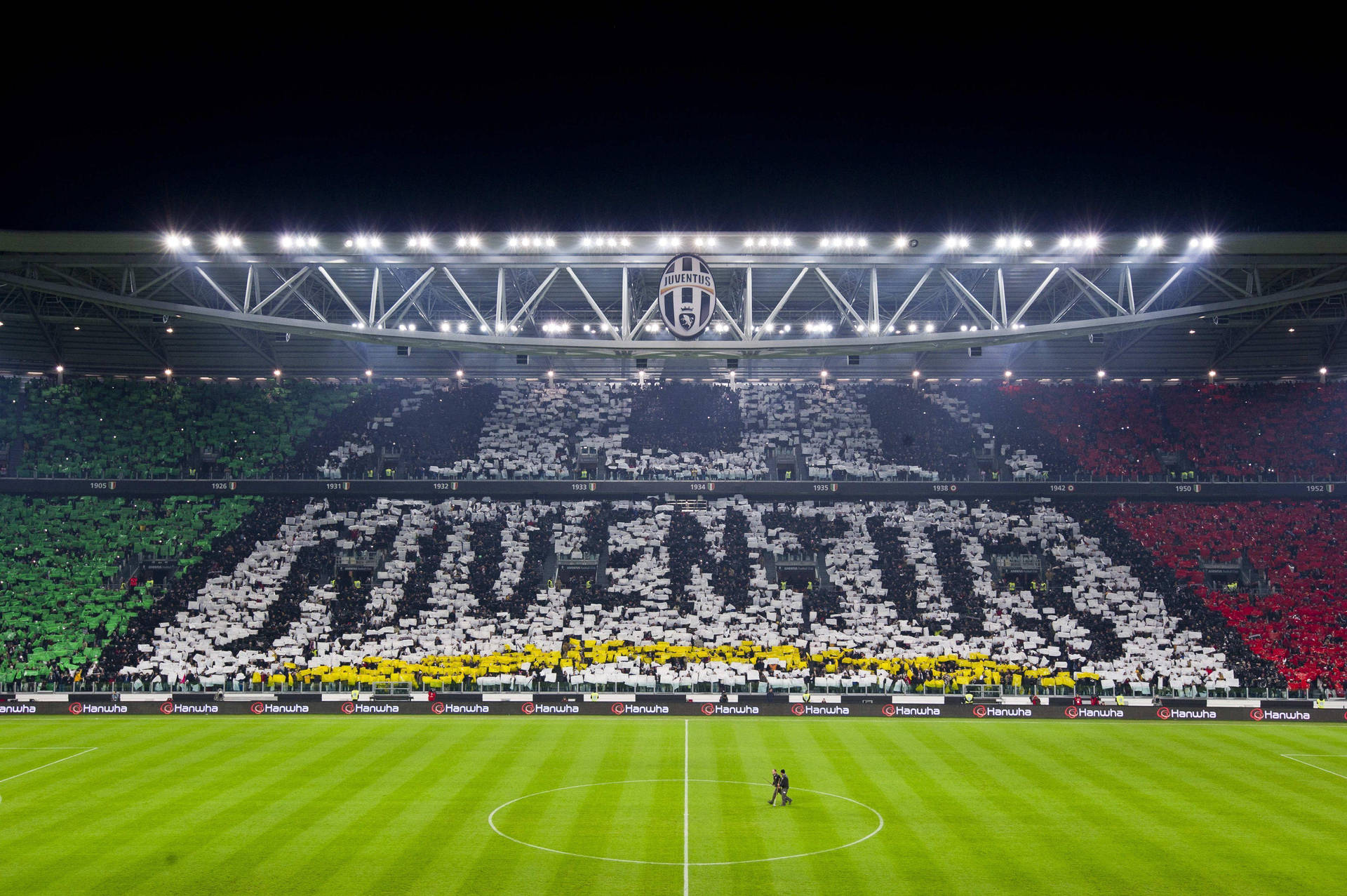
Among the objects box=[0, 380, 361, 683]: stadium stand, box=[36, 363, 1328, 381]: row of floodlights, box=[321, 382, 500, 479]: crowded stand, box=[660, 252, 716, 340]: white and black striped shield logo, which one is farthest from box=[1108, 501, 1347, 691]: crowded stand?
box=[0, 380, 361, 683]: stadium stand

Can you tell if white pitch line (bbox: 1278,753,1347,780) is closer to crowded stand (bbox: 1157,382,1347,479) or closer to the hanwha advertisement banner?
the hanwha advertisement banner

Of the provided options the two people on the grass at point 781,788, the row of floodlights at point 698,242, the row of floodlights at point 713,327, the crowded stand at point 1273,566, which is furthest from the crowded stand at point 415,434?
the crowded stand at point 1273,566

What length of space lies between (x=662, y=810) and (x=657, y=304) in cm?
1313

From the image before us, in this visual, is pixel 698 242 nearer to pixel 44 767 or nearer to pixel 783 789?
pixel 783 789

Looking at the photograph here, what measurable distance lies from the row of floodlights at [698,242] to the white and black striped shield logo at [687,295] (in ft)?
10.0

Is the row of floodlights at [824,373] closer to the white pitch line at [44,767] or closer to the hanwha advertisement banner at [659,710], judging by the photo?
the hanwha advertisement banner at [659,710]

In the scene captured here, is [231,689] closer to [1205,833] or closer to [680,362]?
[680,362]

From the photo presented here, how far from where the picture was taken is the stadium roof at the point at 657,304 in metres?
28.8

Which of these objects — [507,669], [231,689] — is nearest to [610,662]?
[507,669]

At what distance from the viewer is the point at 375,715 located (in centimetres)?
3484

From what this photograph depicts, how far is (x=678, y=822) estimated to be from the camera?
66.0 feet

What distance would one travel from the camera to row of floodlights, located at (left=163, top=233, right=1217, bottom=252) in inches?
1139

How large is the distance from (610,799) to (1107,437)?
39937 mm

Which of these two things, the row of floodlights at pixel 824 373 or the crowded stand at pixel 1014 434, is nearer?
the crowded stand at pixel 1014 434
